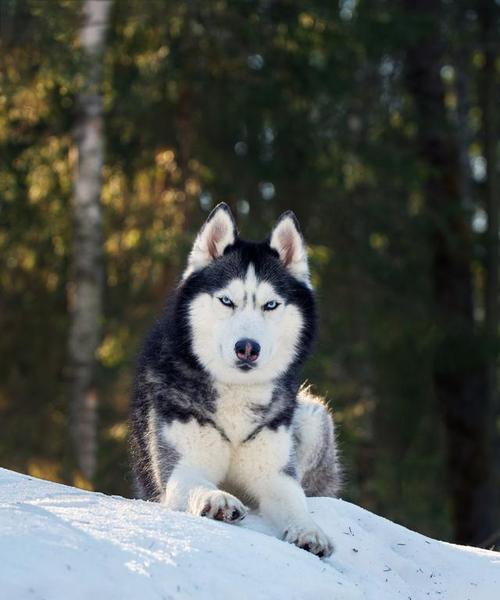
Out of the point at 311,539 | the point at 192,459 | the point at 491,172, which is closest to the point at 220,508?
the point at 311,539

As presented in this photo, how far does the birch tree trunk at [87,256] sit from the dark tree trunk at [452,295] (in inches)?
221

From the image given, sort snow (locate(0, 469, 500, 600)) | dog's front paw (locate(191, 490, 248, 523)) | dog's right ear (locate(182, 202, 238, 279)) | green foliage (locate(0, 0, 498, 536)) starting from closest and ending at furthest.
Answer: snow (locate(0, 469, 500, 600)) < dog's front paw (locate(191, 490, 248, 523)) < dog's right ear (locate(182, 202, 238, 279)) < green foliage (locate(0, 0, 498, 536))

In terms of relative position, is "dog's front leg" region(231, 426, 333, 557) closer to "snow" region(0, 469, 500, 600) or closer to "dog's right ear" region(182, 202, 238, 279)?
"snow" region(0, 469, 500, 600)

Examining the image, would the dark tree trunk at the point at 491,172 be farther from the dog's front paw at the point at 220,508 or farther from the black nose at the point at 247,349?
the dog's front paw at the point at 220,508

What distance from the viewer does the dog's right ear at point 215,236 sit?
7055mm

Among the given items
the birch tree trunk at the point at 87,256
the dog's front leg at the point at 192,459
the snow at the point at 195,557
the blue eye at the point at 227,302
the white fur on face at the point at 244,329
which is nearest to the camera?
the snow at the point at 195,557

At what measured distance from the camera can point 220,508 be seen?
605 cm

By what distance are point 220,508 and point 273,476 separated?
696mm

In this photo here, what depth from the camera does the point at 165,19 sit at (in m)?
16.2

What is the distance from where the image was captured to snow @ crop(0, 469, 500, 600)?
481cm

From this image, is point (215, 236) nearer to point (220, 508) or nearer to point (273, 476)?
point (273, 476)

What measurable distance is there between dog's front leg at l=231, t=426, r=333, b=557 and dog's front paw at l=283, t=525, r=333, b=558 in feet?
0.40

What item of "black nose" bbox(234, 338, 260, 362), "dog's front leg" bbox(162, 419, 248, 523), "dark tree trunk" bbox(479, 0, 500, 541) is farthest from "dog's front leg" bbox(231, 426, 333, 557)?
"dark tree trunk" bbox(479, 0, 500, 541)

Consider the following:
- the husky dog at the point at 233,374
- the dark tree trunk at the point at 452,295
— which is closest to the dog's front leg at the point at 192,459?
the husky dog at the point at 233,374
